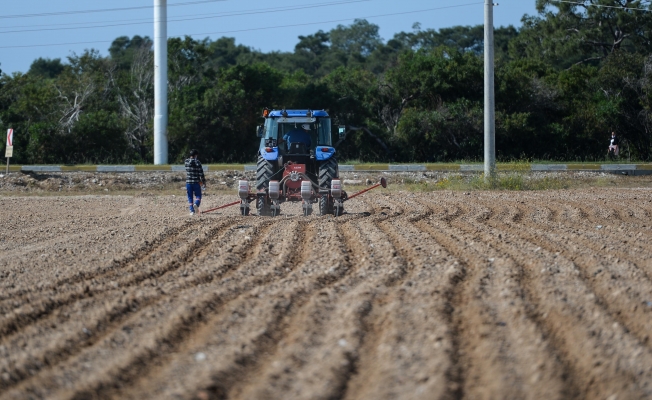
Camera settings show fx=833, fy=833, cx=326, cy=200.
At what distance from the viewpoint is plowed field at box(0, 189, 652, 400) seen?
480 cm

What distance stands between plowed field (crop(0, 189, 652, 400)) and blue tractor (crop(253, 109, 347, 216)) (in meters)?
2.84

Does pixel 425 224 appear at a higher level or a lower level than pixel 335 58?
lower

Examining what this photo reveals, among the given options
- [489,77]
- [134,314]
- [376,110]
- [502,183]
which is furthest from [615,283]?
[376,110]

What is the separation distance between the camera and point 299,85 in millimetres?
38406

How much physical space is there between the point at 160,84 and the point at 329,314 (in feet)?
91.4

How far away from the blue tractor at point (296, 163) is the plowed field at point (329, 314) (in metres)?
2.84

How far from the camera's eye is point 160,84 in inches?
1297

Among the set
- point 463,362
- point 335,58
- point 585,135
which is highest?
point 335,58

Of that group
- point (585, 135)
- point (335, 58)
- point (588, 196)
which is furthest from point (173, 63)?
point (335, 58)

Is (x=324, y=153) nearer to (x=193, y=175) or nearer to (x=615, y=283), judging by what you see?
(x=193, y=175)

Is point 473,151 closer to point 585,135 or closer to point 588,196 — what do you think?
point 585,135

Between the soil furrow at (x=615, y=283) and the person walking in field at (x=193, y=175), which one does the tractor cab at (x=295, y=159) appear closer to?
the person walking in field at (x=193, y=175)

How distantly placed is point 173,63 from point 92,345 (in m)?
36.3

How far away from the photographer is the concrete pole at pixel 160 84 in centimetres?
3306
